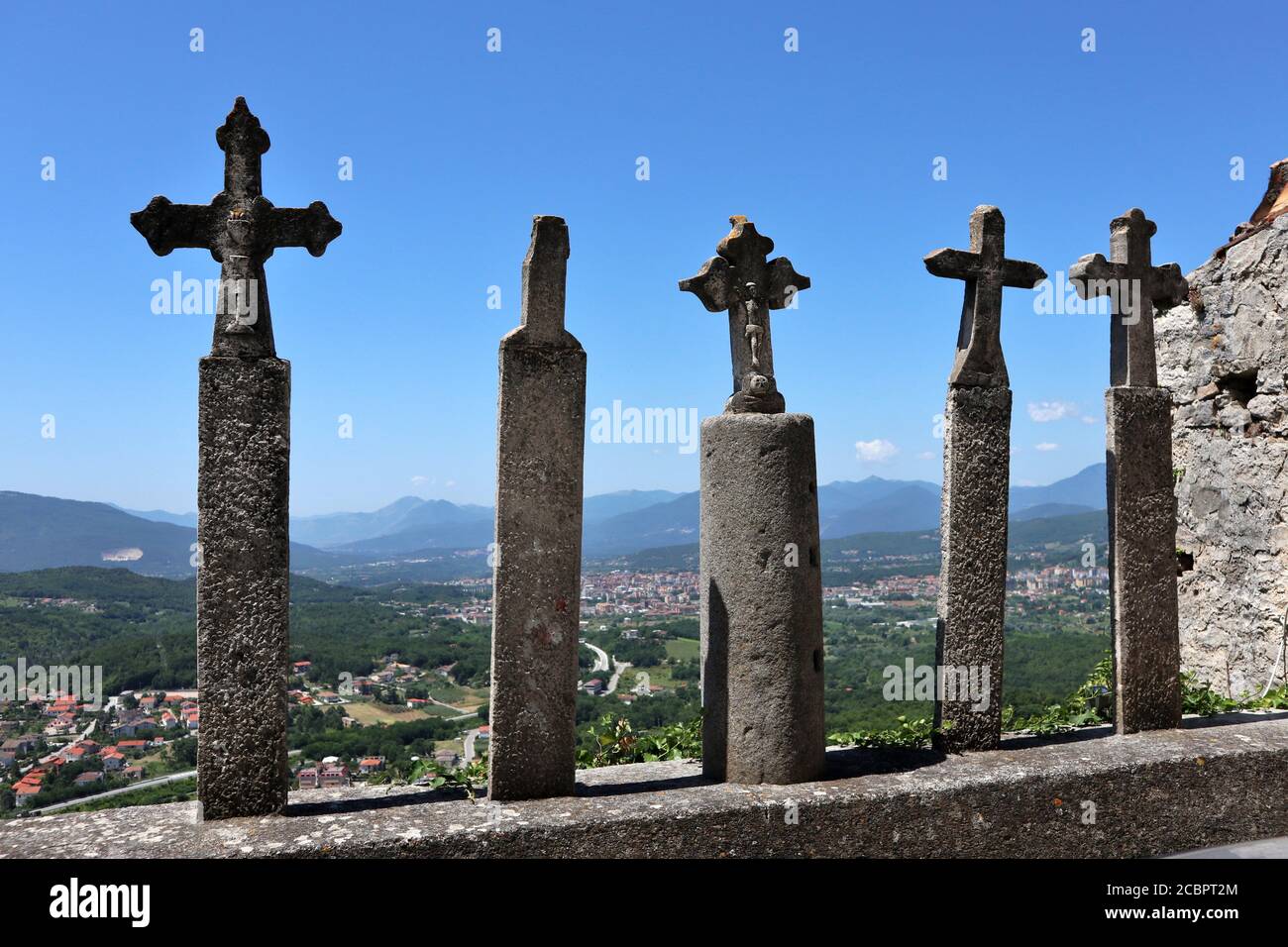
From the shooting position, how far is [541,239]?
4.64 m

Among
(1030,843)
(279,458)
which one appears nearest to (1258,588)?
(1030,843)

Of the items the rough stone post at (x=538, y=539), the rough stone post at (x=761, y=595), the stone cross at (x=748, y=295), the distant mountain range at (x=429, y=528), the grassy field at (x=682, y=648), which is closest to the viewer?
the rough stone post at (x=538, y=539)

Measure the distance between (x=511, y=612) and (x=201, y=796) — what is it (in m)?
1.59

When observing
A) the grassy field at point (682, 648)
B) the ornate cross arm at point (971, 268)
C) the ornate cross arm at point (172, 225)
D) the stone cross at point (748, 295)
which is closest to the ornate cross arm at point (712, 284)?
the stone cross at point (748, 295)

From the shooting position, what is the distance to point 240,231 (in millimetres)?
4309

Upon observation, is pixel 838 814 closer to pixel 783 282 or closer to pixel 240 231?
pixel 783 282

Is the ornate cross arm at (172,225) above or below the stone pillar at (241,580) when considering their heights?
above

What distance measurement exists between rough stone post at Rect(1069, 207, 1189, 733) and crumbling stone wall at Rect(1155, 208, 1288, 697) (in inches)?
80.8

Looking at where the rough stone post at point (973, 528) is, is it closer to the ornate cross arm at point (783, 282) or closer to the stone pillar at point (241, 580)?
the ornate cross arm at point (783, 282)

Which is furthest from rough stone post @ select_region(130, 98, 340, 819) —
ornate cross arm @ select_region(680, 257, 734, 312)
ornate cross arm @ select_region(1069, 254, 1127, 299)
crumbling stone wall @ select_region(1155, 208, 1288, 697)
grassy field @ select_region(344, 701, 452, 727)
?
crumbling stone wall @ select_region(1155, 208, 1288, 697)

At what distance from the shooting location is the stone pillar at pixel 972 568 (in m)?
5.38
